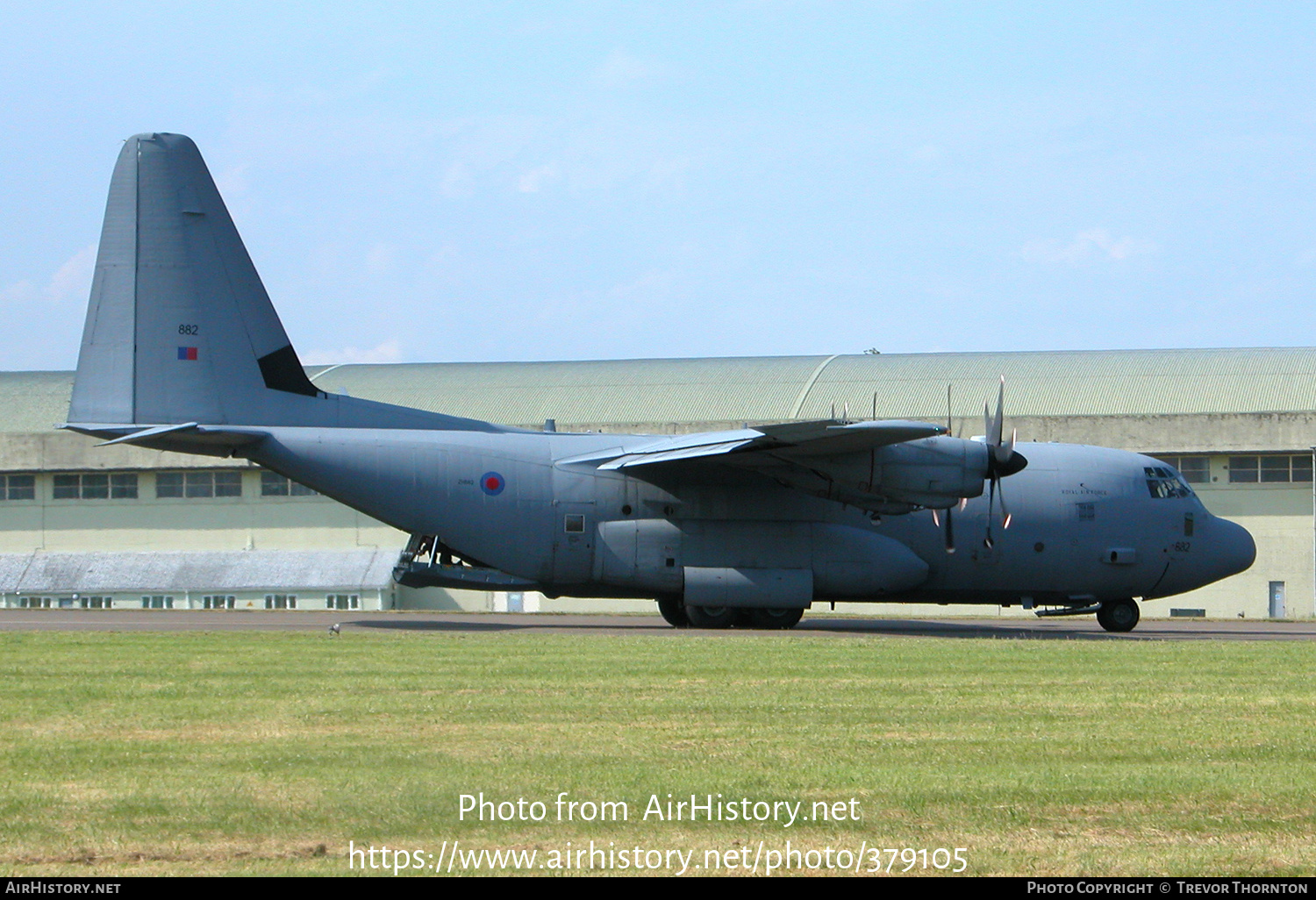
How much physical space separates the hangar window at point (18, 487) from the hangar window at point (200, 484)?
477 cm

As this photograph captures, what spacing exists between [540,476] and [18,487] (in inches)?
1175

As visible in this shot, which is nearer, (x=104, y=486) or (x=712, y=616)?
(x=712, y=616)

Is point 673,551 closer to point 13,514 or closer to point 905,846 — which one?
point 905,846

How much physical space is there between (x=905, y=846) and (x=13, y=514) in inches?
1932

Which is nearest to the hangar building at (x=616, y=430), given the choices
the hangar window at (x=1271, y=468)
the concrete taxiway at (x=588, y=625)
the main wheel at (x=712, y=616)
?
the hangar window at (x=1271, y=468)

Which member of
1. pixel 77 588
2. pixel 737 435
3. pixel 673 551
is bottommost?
pixel 77 588

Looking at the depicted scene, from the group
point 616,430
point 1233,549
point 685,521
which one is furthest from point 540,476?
point 616,430

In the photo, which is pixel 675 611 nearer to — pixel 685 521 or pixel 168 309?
pixel 685 521

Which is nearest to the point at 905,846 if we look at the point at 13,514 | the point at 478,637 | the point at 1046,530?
the point at 478,637

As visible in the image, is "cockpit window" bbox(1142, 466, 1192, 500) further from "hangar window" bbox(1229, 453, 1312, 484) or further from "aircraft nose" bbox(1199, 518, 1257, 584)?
"hangar window" bbox(1229, 453, 1312, 484)

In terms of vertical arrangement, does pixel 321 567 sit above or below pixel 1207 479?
below

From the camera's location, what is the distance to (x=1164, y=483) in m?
32.1

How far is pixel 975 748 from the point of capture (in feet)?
40.9

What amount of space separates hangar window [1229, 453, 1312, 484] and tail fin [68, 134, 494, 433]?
32.1m
